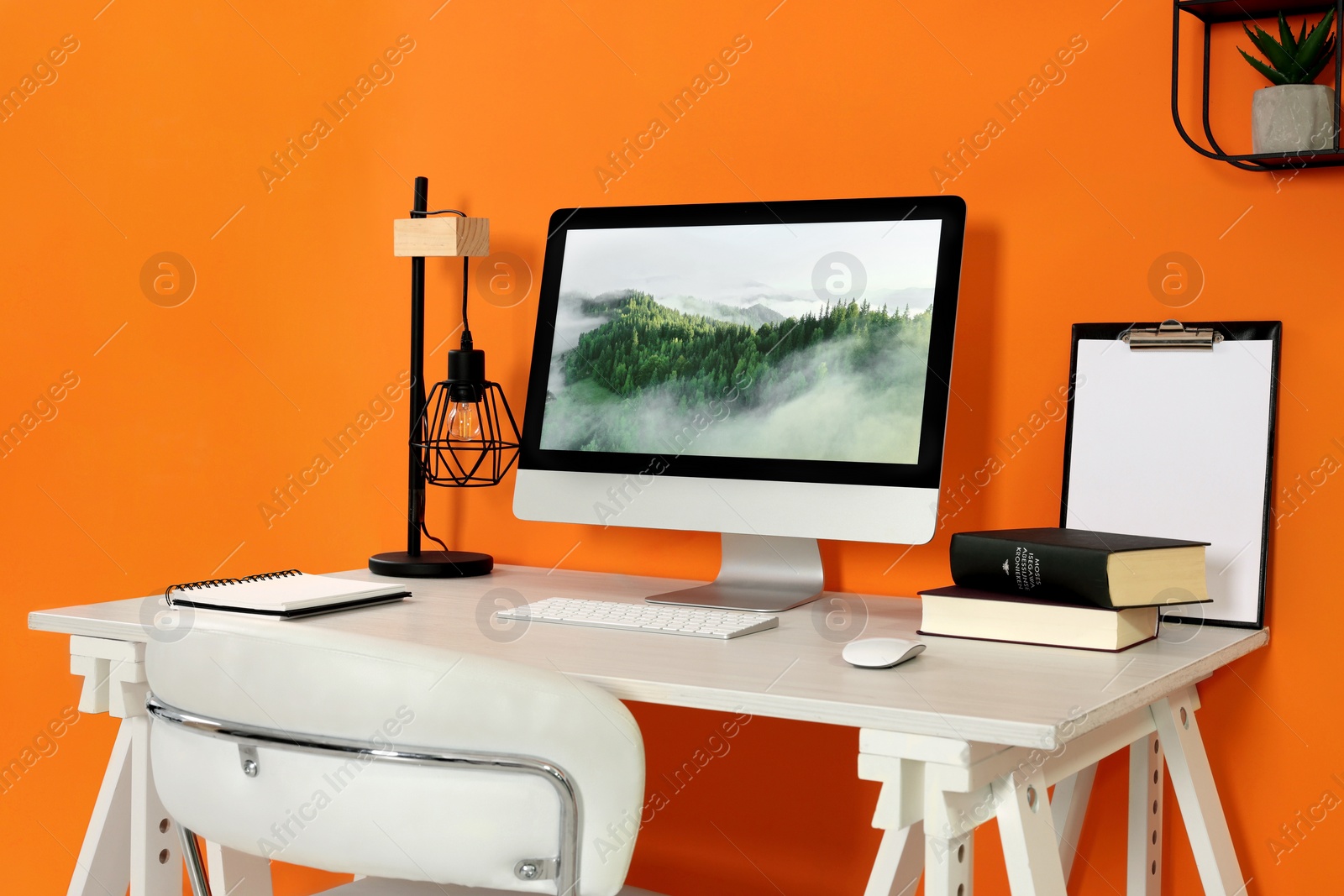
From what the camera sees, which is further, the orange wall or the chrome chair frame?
the orange wall

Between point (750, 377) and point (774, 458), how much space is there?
0.12 m

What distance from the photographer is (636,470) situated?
1.61 metres

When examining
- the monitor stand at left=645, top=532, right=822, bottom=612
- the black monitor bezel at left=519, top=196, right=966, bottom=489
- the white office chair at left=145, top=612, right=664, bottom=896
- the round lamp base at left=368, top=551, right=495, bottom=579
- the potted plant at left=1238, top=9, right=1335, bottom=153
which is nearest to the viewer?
the white office chair at left=145, top=612, right=664, bottom=896

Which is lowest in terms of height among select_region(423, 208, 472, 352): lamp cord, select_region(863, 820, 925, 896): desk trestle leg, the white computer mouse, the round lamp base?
select_region(863, 820, 925, 896): desk trestle leg

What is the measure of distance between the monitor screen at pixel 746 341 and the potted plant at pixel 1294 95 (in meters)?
0.39

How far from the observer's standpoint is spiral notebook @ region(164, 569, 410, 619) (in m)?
1.40

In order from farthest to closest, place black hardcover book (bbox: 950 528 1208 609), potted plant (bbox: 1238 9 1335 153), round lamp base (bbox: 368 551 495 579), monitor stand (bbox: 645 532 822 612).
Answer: round lamp base (bbox: 368 551 495 579), monitor stand (bbox: 645 532 822 612), potted plant (bbox: 1238 9 1335 153), black hardcover book (bbox: 950 528 1208 609)

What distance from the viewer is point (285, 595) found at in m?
1.46

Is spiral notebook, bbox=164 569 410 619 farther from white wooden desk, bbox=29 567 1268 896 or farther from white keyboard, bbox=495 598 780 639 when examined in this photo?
white keyboard, bbox=495 598 780 639

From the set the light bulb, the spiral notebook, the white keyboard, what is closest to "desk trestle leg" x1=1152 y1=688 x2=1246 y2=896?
the white keyboard

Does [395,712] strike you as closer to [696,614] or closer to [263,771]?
[263,771]

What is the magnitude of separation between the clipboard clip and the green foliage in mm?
275

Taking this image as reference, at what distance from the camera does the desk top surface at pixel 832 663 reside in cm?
98

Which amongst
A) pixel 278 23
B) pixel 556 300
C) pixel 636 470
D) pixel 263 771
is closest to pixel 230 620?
pixel 263 771
